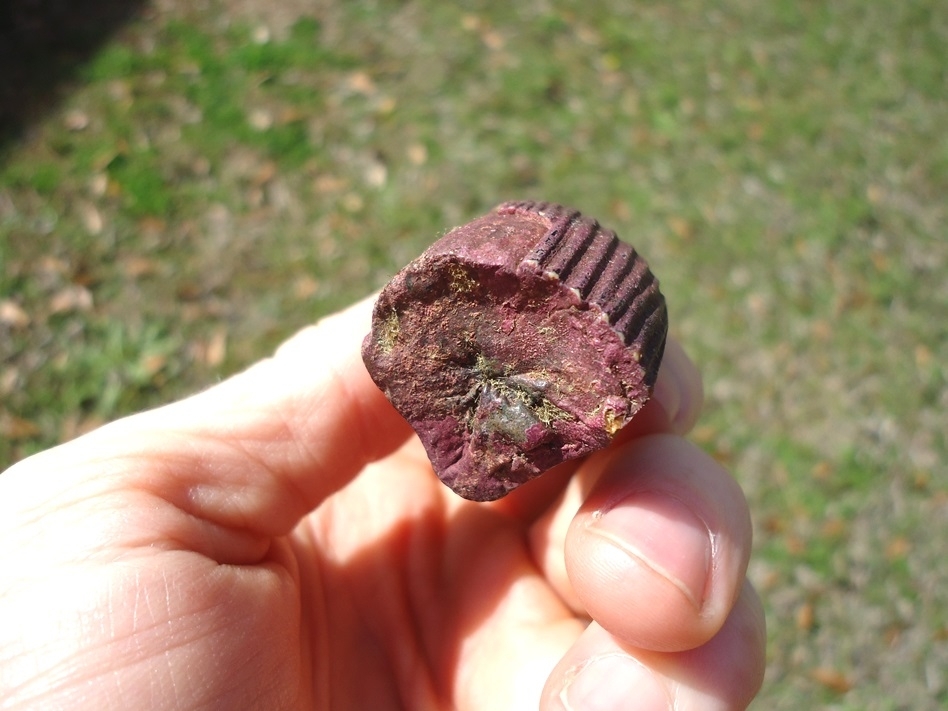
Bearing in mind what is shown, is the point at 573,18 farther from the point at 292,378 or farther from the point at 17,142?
the point at 292,378

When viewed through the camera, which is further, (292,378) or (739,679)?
(292,378)

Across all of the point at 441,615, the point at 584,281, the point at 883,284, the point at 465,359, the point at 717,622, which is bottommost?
the point at 883,284

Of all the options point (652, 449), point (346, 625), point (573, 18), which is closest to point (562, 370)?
point (652, 449)

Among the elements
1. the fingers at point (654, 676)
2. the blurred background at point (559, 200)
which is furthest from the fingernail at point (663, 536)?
the blurred background at point (559, 200)

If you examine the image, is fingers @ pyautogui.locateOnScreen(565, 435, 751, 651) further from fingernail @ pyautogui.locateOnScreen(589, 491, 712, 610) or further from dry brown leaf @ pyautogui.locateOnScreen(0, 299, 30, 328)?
dry brown leaf @ pyautogui.locateOnScreen(0, 299, 30, 328)

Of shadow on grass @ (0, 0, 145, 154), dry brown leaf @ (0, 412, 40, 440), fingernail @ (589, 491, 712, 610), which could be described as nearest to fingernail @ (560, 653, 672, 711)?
fingernail @ (589, 491, 712, 610)

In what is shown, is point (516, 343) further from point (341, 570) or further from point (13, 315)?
point (13, 315)
